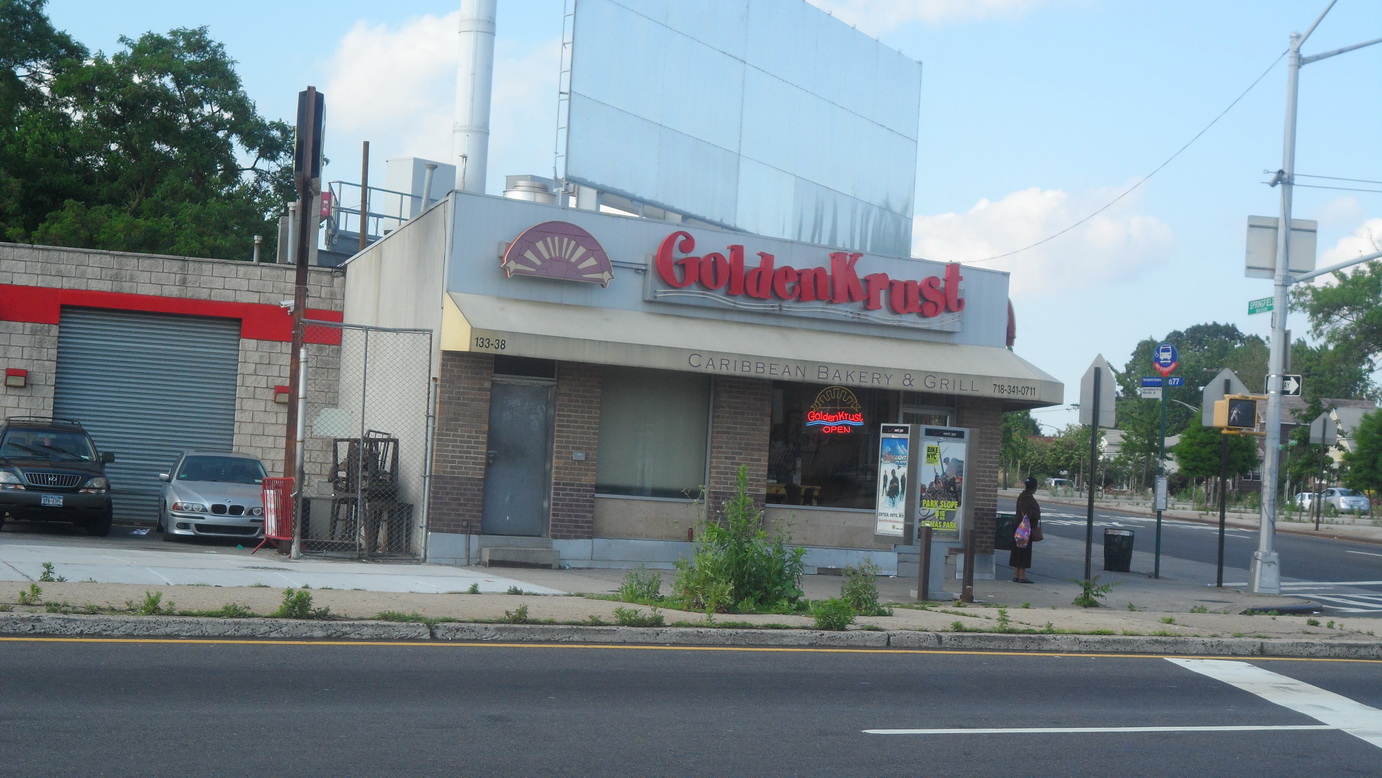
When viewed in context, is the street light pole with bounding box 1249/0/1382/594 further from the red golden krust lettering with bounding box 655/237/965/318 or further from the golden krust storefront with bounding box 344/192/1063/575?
the red golden krust lettering with bounding box 655/237/965/318

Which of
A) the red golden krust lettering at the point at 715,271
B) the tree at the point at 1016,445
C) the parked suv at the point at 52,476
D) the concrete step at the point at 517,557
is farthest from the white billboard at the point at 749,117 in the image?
the tree at the point at 1016,445

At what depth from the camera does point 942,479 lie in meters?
15.2

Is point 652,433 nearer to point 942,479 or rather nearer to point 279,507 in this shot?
point 942,479

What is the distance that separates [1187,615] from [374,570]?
10.1m

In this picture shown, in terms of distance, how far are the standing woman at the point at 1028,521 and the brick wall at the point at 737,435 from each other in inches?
161

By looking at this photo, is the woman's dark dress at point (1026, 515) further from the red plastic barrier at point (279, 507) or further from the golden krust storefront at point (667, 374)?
the red plastic barrier at point (279, 507)

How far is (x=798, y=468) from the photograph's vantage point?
18.7m

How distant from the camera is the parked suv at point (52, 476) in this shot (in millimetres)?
17062

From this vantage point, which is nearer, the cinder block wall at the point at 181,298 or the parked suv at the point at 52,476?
the parked suv at the point at 52,476

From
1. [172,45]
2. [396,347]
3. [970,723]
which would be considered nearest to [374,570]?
[396,347]

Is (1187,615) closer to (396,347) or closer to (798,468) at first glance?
(798,468)

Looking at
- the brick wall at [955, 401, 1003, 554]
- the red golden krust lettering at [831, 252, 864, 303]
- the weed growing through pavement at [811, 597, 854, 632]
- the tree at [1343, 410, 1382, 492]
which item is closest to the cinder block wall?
the red golden krust lettering at [831, 252, 864, 303]

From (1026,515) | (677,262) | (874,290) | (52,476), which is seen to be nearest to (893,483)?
(1026,515)

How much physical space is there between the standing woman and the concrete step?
7.35 meters
